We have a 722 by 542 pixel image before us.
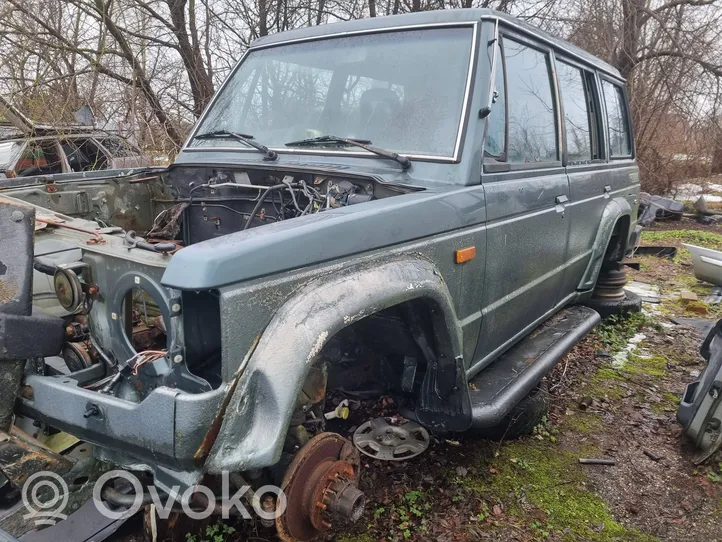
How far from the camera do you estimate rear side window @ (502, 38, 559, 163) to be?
2.83m

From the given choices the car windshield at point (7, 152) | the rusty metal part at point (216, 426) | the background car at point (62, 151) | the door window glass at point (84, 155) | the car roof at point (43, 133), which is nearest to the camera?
the rusty metal part at point (216, 426)

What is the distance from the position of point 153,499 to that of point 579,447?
2.41m

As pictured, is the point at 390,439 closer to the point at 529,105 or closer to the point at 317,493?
the point at 317,493

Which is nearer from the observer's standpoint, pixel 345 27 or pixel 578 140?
pixel 345 27

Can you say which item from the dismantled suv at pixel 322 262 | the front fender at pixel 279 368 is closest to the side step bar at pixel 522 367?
the dismantled suv at pixel 322 262

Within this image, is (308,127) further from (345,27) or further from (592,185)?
(592,185)

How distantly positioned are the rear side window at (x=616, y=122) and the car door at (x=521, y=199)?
1.30 meters

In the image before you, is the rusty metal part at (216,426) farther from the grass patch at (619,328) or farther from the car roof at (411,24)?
the grass patch at (619,328)

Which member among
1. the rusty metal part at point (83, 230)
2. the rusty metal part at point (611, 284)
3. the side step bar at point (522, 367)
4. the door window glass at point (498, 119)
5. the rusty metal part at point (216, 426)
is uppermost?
the door window glass at point (498, 119)

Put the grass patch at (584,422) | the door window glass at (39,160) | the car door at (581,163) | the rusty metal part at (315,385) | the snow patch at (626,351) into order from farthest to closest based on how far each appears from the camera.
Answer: the door window glass at (39,160) < the snow patch at (626,351) < the car door at (581,163) < the grass patch at (584,422) < the rusty metal part at (315,385)

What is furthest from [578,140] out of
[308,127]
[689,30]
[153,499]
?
[689,30]

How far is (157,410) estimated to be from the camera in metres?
1.47

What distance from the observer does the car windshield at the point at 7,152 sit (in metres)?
6.51

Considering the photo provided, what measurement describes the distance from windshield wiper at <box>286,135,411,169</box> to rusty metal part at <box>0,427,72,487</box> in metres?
1.72
